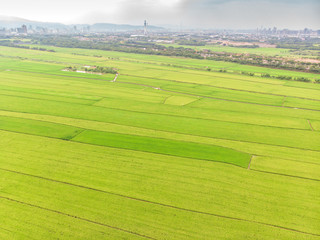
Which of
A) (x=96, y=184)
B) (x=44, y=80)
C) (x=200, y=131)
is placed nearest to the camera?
(x=96, y=184)

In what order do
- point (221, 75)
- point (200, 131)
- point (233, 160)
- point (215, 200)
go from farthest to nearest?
point (221, 75), point (200, 131), point (233, 160), point (215, 200)

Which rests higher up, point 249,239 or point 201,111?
point 201,111

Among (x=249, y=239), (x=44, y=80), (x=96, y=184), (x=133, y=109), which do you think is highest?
(x=44, y=80)

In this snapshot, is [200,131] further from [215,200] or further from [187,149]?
[215,200]

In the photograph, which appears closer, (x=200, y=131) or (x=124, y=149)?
(x=124, y=149)

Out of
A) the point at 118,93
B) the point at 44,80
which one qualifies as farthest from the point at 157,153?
the point at 44,80

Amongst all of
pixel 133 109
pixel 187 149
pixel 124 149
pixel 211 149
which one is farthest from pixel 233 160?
pixel 133 109

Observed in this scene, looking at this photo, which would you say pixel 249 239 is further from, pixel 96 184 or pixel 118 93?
pixel 118 93
